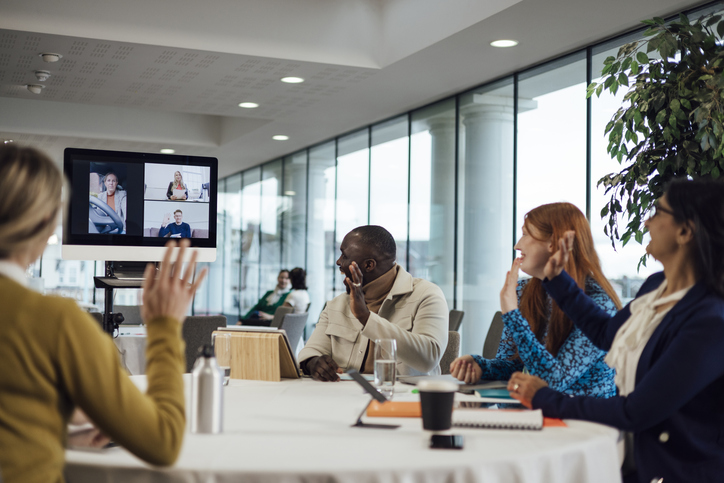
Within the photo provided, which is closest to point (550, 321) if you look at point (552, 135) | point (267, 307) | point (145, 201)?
point (145, 201)

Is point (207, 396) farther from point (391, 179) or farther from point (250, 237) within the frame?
point (250, 237)

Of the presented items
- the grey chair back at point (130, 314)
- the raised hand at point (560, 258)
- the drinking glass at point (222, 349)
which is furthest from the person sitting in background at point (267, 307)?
the raised hand at point (560, 258)

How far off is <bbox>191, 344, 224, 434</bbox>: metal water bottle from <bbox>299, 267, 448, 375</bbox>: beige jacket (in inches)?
46.2

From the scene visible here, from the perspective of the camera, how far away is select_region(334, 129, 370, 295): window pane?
867 cm

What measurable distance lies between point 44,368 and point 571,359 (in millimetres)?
1581

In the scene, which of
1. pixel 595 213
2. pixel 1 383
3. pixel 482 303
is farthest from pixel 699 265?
pixel 482 303

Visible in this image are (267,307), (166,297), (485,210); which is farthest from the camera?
(267,307)

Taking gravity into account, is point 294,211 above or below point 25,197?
above

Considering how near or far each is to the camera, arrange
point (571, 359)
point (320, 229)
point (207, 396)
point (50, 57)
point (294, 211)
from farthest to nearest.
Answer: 1. point (294, 211)
2. point (320, 229)
3. point (50, 57)
4. point (571, 359)
5. point (207, 396)

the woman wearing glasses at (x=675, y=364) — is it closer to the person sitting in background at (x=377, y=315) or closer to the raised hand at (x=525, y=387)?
the raised hand at (x=525, y=387)

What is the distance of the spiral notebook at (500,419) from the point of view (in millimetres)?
1646

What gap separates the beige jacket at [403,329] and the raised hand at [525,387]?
845 mm

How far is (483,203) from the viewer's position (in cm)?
653

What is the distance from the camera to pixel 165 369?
1241 mm
